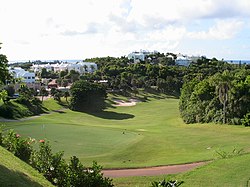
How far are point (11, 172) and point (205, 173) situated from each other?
9.67 metres

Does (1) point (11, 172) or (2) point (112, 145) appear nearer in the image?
(1) point (11, 172)

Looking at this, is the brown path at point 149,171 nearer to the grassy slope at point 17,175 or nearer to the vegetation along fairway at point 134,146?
the vegetation along fairway at point 134,146

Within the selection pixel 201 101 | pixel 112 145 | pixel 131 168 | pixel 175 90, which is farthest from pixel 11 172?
pixel 175 90

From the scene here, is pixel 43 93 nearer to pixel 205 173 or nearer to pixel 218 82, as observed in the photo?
pixel 218 82

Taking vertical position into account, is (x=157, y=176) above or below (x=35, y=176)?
below

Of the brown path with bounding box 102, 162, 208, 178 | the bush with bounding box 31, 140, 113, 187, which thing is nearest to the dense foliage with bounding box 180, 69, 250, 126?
the brown path with bounding box 102, 162, 208, 178

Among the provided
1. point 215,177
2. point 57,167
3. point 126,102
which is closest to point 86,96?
point 126,102

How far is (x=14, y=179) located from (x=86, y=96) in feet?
201

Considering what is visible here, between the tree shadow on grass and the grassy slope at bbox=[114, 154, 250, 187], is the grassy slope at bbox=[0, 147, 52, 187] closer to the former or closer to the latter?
the tree shadow on grass

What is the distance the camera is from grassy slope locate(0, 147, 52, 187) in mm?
9617

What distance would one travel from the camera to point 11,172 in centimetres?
1060

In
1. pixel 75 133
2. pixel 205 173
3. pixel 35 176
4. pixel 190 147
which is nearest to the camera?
pixel 35 176

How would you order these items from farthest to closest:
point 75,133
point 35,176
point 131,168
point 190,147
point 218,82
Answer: point 218,82 → point 75,133 → point 190,147 → point 131,168 → point 35,176

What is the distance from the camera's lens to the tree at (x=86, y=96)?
228 feet
